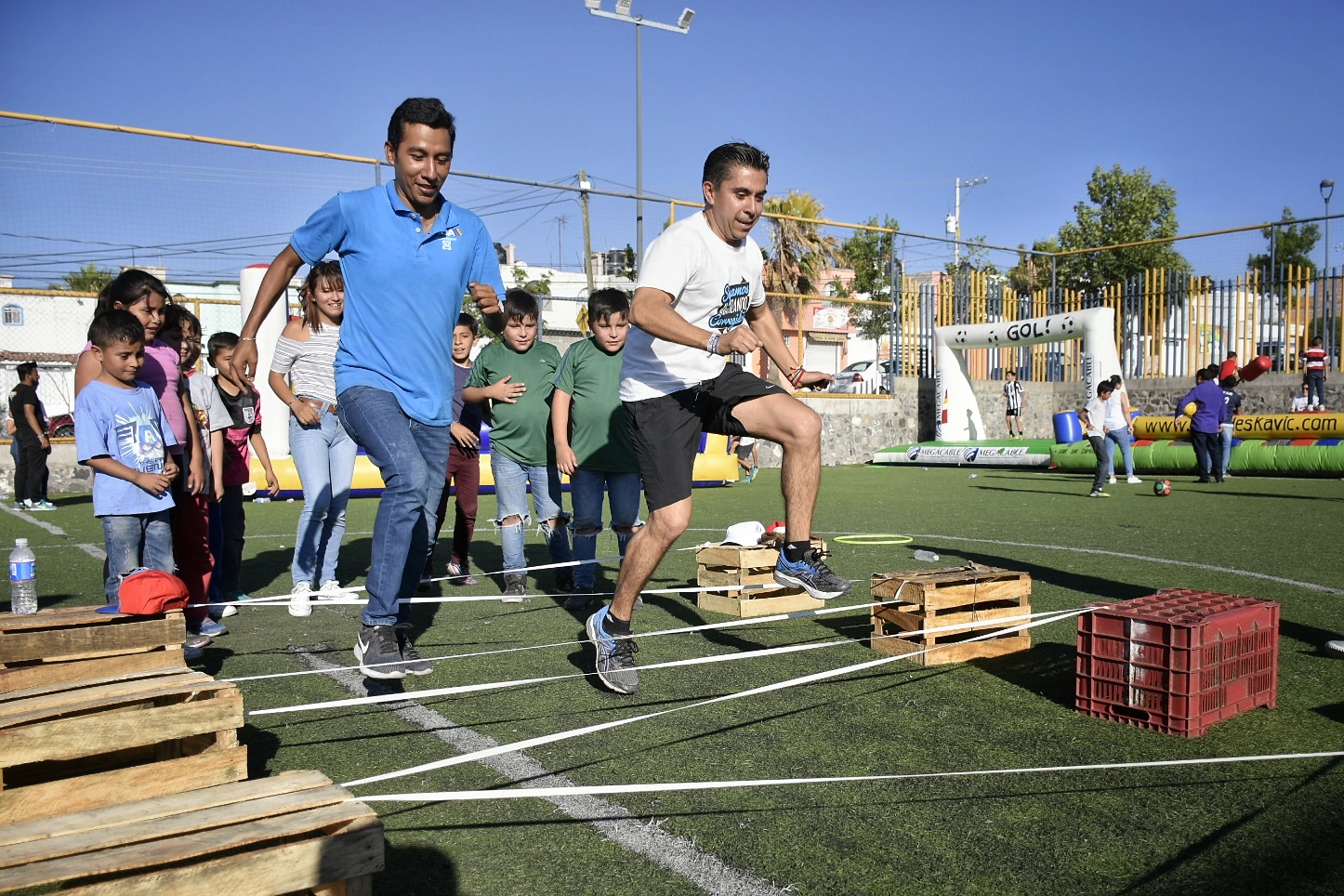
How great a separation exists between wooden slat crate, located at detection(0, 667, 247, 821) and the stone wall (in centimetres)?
1946

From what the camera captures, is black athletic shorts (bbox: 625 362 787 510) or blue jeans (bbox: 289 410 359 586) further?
blue jeans (bbox: 289 410 359 586)

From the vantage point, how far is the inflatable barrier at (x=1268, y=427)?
19656 millimetres

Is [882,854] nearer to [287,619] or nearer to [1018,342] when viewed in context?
[287,619]

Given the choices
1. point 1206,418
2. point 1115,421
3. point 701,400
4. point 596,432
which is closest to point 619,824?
point 701,400

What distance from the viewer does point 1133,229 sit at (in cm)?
3672

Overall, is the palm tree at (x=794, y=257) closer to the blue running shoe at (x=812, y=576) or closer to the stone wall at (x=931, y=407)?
the stone wall at (x=931, y=407)

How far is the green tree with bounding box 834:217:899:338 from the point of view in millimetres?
28000

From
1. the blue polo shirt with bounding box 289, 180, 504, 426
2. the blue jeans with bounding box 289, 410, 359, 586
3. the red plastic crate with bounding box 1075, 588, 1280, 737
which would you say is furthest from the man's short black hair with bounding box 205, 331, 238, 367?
the red plastic crate with bounding box 1075, 588, 1280, 737

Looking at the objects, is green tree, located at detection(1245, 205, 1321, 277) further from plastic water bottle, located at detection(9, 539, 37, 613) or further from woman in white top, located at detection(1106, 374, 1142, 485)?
plastic water bottle, located at detection(9, 539, 37, 613)

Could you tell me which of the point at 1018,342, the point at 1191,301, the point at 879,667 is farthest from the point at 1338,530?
the point at 1191,301

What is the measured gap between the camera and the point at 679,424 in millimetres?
4594

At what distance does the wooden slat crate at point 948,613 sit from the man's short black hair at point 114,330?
3.91m

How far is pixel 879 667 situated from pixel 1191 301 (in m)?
24.0

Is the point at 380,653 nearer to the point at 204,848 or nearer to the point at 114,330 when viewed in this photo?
the point at 114,330
